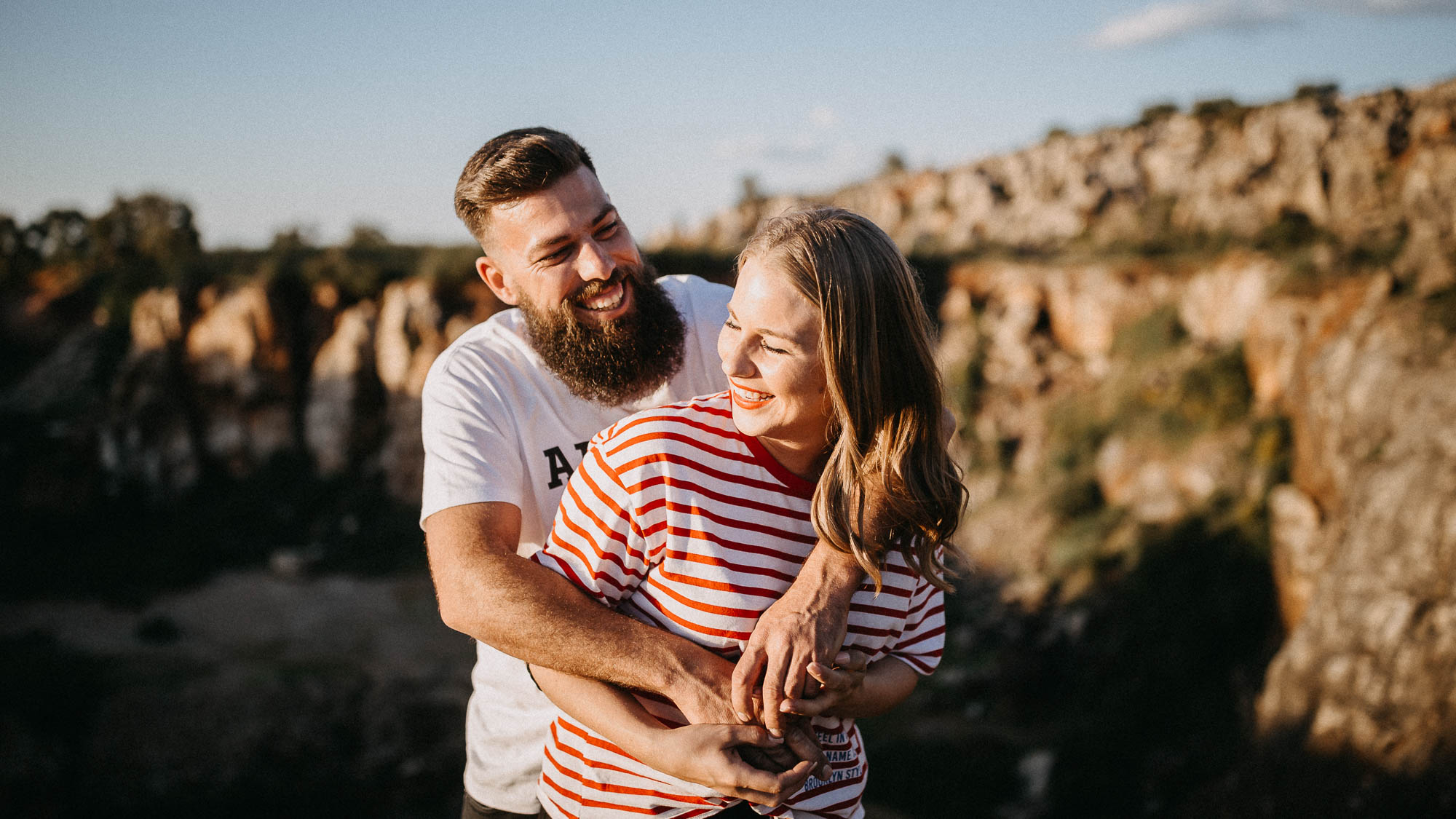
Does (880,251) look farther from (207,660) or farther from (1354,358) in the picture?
(207,660)

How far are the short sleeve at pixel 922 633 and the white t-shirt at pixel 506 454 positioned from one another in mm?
856

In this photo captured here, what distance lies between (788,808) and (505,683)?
0.85m

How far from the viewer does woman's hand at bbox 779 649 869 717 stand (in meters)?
1.53

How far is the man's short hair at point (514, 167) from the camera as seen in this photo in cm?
219

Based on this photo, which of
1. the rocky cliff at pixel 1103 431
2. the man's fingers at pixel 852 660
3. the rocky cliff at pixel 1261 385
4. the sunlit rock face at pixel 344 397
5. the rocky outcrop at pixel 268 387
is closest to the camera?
the man's fingers at pixel 852 660

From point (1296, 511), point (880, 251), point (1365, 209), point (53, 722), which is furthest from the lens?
point (1365, 209)

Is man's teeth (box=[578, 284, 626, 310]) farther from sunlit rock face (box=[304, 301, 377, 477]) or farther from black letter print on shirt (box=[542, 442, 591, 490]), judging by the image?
sunlit rock face (box=[304, 301, 377, 477])

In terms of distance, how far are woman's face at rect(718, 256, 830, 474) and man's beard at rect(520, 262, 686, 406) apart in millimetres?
660

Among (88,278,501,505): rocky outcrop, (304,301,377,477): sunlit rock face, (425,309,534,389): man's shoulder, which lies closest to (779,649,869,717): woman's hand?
(425,309,534,389): man's shoulder

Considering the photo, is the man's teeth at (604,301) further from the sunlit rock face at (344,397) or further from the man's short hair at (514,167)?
the sunlit rock face at (344,397)

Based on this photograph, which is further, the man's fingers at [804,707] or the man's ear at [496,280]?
the man's ear at [496,280]

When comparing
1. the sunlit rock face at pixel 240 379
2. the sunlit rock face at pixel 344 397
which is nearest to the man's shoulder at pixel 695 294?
the sunlit rock face at pixel 344 397

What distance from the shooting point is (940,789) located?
888cm

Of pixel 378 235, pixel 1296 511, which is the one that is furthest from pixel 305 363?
pixel 1296 511
